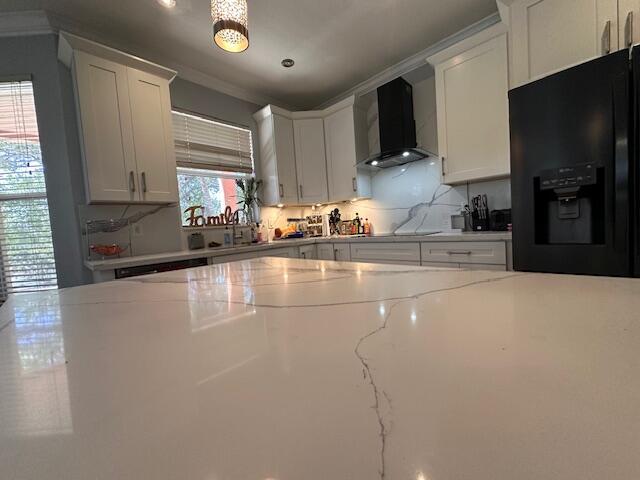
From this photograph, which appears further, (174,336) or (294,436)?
(174,336)

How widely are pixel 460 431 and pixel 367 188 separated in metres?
3.25

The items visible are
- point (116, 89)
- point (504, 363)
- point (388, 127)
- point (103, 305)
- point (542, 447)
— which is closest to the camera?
point (542, 447)

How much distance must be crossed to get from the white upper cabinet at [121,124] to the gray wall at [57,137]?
168 mm

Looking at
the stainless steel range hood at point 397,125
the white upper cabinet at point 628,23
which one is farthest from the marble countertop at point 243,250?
the white upper cabinet at point 628,23

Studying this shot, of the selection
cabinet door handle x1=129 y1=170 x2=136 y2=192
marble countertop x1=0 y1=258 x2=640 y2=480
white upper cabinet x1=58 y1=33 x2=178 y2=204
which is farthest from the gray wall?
marble countertop x1=0 y1=258 x2=640 y2=480

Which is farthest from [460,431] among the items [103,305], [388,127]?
[388,127]

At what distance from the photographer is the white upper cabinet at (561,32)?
5.21 ft

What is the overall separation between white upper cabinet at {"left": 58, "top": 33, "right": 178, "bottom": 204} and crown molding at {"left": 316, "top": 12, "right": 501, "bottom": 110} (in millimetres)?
1924

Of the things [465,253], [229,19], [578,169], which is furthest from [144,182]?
[578,169]

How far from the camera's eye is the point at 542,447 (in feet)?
0.71

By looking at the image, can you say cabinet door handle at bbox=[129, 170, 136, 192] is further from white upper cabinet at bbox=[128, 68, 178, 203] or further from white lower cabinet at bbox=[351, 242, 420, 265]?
white lower cabinet at bbox=[351, 242, 420, 265]

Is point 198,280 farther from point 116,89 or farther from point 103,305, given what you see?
point 116,89

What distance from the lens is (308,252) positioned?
309cm

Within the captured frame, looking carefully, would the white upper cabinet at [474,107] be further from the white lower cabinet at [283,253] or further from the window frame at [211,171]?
the window frame at [211,171]
